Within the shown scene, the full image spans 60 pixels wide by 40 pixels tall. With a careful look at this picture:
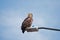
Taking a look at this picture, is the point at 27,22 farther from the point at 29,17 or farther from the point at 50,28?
the point at 50,28

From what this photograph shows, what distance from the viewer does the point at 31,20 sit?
50.2 feet

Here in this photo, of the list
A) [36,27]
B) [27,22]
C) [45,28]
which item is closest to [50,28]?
[45,28]

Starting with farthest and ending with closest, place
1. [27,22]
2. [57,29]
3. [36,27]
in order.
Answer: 1. [27,22]
2. [36,27]
3. [57,29]

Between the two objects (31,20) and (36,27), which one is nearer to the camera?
(36,27)

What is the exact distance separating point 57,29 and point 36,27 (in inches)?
43.1

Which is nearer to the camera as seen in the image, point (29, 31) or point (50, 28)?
point (50, 28)

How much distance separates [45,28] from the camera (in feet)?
29.3

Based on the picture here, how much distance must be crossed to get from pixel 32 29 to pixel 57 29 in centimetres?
135

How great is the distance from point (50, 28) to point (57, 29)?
31 centimetres

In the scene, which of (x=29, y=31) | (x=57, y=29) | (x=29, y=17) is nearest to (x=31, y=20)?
(x=29, y=17)

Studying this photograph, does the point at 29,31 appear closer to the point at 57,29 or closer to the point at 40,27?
the point at 40,27

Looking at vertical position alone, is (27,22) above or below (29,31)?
below

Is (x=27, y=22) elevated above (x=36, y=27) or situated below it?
below

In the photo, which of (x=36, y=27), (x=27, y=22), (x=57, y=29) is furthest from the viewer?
(x=27, y=22)
